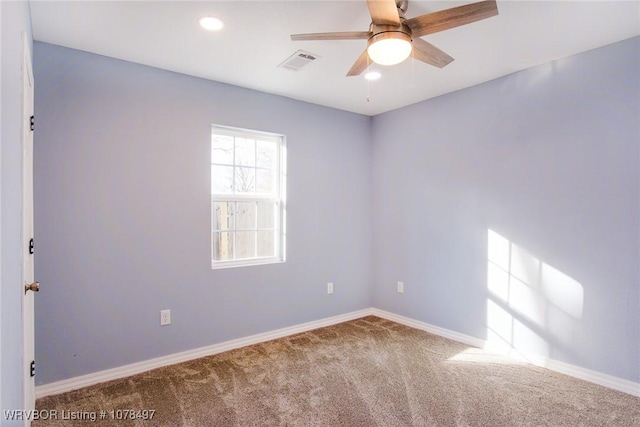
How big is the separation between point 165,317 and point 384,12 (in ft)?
8.91

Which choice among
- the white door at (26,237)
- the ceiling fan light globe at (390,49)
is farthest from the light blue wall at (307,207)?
the ceiling fan light globe at (390,49)

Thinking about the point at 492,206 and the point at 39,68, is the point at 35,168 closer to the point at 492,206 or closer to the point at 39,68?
the point at 39,68

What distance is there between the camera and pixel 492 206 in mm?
3213

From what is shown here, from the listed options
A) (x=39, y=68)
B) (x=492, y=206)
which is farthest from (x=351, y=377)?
(x=39, y=68)

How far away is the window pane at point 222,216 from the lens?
3245 mm

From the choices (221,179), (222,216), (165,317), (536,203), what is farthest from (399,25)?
(165,317)

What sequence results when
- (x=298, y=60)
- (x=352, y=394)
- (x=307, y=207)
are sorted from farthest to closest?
(x=307, y=207) < (x=298, y=60) < (x=352, y=394)

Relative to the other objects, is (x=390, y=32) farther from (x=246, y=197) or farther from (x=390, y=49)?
(x=246, y=197)

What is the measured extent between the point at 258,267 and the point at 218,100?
1.62 meters

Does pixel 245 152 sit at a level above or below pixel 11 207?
above

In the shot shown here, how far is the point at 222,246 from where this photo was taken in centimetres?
329

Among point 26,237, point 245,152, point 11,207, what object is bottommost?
point 26,237

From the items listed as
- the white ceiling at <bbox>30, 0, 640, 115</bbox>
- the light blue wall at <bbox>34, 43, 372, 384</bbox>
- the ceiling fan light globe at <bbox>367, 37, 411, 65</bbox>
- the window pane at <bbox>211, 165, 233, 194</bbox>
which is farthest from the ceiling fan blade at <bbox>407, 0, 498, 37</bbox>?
the window pane at <bbox>211, 165, 233, 194</bbox>

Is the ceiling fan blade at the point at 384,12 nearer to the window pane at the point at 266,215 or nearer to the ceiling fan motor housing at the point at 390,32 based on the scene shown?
the ceiling fan motor housing at the point at 390,32
